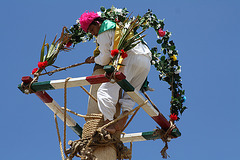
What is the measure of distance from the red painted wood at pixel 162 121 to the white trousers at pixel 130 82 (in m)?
0.40

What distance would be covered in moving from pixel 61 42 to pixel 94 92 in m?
0.91

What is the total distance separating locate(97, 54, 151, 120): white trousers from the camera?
8.68 metres

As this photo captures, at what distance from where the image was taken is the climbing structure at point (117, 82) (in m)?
8.38

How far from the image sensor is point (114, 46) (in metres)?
8.63

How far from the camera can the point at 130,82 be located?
8.98 metres

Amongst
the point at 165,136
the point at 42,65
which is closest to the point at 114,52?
the point at 42,65

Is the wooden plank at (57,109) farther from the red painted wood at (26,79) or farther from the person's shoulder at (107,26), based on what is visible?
the person's shoulder at (107,26)

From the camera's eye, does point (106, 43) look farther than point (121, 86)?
Yes

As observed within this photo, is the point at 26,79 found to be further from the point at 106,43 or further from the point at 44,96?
the point at 106,43

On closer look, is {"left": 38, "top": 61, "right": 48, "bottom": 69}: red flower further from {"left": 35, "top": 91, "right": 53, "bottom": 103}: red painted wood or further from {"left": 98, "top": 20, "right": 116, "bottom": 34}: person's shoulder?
{"left": 98, "top": 20, "right": 116, "bottom": 34}: person's shoulder

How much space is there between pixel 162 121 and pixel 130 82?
72cm

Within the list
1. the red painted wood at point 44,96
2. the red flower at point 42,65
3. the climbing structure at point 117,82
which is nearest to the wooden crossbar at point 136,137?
the climbing structure at point 117,82

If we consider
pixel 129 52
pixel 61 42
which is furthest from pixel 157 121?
pixel 61 42

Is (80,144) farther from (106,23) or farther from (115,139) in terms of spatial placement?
(106,23)
